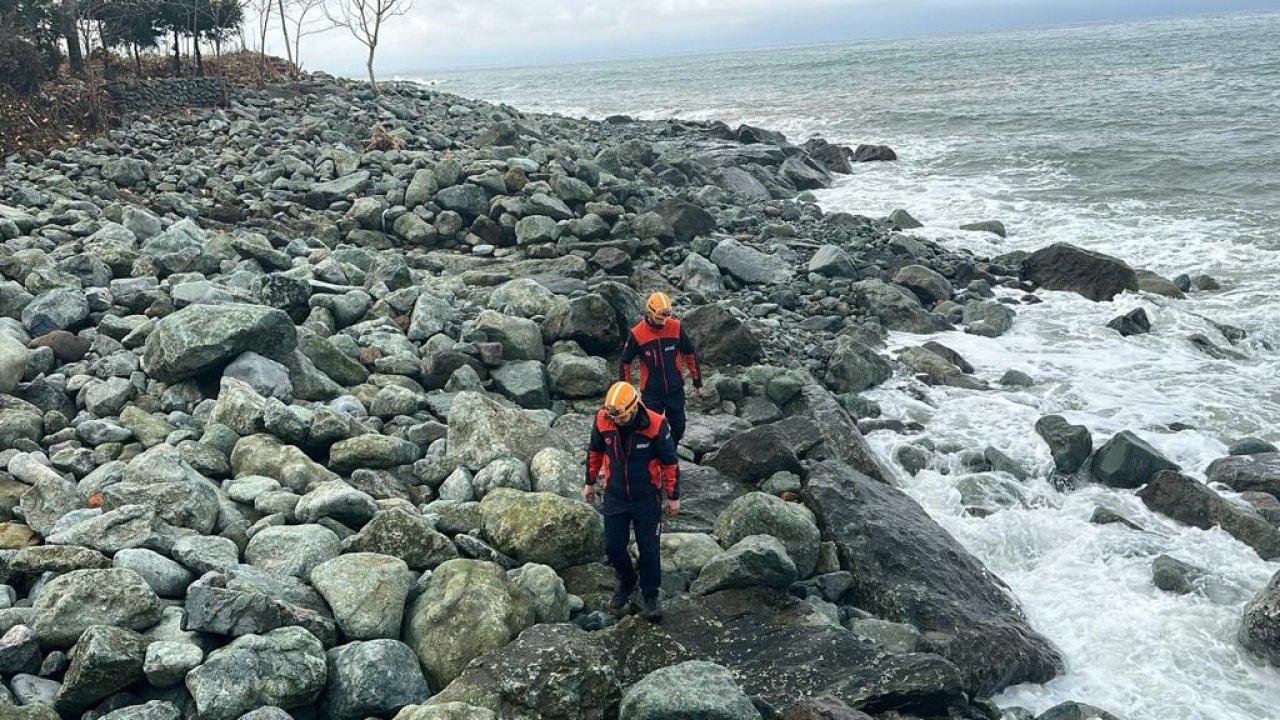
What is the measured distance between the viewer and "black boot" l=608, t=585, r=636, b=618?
6801 millimetres

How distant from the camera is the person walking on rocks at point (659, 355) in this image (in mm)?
9234

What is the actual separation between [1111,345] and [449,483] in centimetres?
1264

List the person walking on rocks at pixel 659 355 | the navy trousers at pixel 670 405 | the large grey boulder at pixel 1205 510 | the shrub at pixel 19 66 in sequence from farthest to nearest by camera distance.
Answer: the shrub at pixel 19 66
the navy trousers at pixel 670 405
the person walking on rocks at pixel 659 355
the large grey boulder at pixel 1205 510

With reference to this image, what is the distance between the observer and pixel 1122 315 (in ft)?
52.5

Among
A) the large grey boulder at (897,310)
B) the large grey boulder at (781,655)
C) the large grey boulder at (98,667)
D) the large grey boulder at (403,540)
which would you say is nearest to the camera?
the large grey boulder at (98,667)

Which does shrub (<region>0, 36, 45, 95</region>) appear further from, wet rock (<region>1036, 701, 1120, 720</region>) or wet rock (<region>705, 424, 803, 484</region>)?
wet rock (<region>1036, 701, 1120, 720</region>)

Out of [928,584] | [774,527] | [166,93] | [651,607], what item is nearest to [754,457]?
[774,527]

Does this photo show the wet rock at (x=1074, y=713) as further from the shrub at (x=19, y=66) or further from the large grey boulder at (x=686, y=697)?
the shrub at (x=19, y=66)

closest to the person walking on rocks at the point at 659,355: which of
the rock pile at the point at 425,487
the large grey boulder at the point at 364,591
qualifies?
the rock pile at the point at 425,487

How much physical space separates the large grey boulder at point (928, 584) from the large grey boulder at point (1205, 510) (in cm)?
295

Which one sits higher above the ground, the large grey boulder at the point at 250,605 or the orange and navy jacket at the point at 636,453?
the orange and navy jacket at the point at 636,453

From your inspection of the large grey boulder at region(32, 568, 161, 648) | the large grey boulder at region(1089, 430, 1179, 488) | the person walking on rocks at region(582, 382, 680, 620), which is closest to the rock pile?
the large grey boulder at region(32, 568, 161, 648)

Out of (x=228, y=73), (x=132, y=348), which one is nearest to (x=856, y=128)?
(x=228, y=73)

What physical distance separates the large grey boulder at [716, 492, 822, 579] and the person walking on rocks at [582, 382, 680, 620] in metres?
1.16
